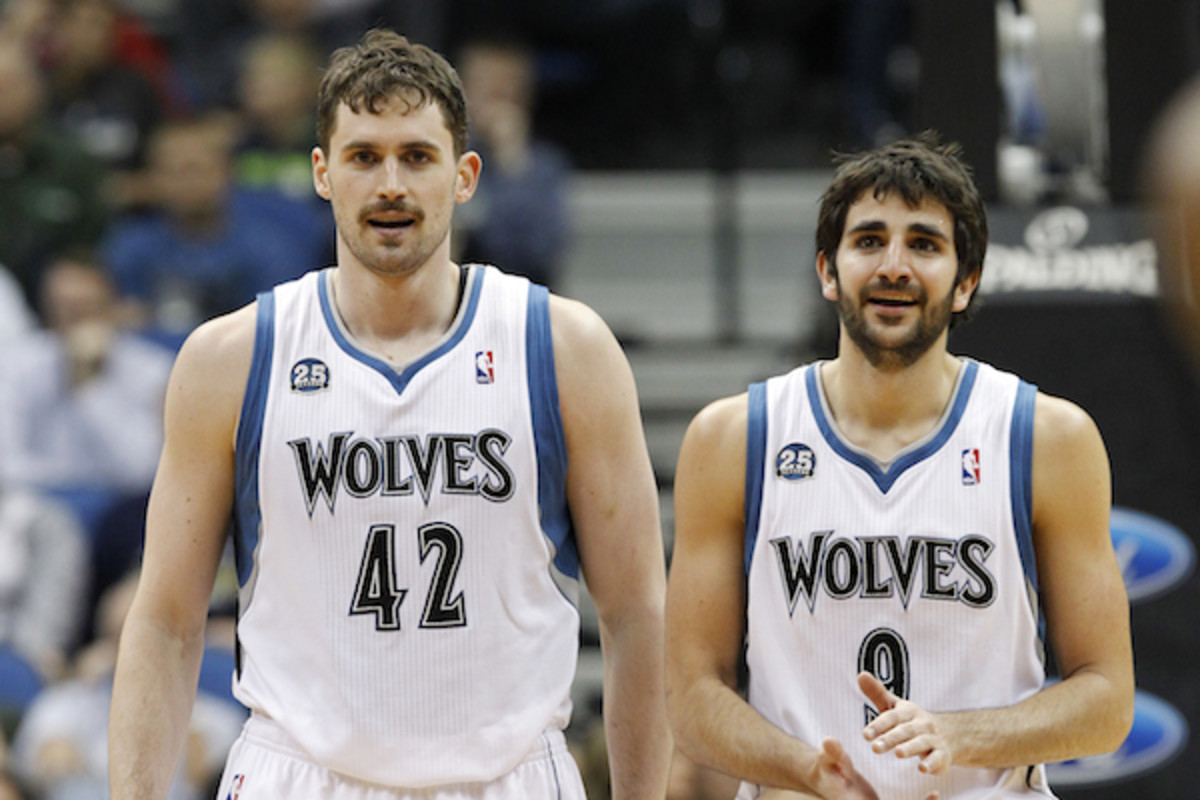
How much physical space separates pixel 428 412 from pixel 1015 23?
94.0 inches

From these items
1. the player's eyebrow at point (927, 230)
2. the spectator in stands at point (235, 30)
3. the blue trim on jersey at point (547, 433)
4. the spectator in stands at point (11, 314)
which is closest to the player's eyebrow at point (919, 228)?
the player's eyebrow at point (927, 230)

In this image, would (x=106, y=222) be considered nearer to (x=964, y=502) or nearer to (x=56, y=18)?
(x=56, y=18)

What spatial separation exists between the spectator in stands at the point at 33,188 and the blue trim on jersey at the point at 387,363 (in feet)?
16.1

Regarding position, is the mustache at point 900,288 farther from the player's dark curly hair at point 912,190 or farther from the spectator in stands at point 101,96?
the spectator in stands at point 101,96

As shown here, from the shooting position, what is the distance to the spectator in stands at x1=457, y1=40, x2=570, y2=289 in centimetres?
814

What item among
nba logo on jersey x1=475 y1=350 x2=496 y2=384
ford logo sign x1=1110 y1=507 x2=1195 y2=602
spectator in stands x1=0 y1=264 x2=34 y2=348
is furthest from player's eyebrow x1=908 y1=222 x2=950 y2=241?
spectator in stands x1=0 y1=264 x2=34 y2=348

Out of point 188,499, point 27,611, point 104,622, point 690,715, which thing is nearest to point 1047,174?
point 690,715

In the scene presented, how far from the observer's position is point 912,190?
354 cm

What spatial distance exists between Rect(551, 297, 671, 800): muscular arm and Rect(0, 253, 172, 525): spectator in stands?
4.27 meters

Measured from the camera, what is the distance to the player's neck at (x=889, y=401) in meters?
3.62

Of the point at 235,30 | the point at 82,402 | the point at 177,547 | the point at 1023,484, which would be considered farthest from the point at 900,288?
the point at 235,30

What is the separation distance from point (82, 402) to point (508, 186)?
2.23 meters

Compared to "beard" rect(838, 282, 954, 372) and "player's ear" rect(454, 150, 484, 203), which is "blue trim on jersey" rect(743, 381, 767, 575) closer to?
"beard" rect(838, 282, 954, 372)

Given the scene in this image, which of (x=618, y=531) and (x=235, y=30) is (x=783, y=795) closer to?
(x=618, y=531)
